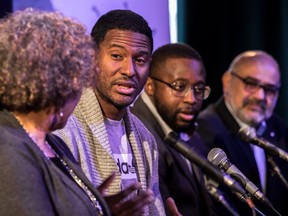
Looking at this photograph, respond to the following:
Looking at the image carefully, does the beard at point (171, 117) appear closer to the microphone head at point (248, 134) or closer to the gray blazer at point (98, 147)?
the microphone head at point (248, 134)

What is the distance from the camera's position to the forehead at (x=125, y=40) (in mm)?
2574

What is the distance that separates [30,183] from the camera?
1.69 m

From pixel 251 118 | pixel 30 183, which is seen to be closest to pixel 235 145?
pixel 251 118

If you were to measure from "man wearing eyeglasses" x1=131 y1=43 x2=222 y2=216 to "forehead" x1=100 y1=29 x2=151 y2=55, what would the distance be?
0.74 metres

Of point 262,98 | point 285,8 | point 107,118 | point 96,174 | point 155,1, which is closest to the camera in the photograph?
point 96,174

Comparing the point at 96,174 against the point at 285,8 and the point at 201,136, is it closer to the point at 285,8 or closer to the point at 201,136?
the point at 201,136

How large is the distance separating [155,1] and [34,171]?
1810 mm

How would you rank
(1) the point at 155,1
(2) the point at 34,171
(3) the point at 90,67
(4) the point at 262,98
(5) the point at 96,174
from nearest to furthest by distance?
(2) the point at 34,171, (3) the point at 90,67, (5) the point at 96,174, (1) the point at 155,1, (4) the point at 262,98

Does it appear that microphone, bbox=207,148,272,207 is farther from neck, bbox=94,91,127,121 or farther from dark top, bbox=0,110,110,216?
dark top, bbox=0,110,110,216

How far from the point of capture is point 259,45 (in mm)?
5145

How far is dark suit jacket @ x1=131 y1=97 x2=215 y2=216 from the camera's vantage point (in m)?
3.20

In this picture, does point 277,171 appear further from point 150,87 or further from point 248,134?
point 150,87

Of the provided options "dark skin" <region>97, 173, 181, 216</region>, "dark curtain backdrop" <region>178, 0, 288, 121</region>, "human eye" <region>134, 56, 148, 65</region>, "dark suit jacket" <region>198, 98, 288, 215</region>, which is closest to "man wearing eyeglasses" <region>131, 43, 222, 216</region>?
"dark suit jacket" <region>198, 98, 288, 215</region>

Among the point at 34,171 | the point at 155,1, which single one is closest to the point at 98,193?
the point at 34,171
